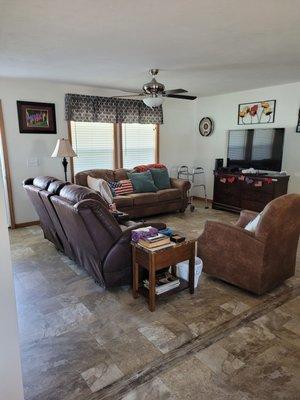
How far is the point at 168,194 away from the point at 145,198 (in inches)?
21.3

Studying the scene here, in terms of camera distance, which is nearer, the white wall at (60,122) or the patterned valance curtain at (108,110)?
the white wall at (60,122)

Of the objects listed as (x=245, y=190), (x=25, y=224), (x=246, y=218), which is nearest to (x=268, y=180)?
(x=245, y=190)

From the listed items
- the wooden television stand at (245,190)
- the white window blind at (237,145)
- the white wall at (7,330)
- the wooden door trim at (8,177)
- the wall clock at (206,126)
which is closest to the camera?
the white wall at (7,330)

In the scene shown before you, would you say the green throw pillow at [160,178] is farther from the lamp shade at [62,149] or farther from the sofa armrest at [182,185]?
the lamp shade at [62,149]

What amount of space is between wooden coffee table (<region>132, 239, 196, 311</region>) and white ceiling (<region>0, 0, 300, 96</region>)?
6.12 feet

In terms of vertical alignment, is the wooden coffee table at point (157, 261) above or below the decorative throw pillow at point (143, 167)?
below

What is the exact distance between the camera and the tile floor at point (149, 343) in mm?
1732

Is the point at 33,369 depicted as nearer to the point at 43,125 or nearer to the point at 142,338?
the point at 142,338

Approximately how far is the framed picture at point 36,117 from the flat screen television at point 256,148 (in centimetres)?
357

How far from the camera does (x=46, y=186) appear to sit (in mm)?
3277

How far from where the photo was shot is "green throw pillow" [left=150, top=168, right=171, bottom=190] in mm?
5777

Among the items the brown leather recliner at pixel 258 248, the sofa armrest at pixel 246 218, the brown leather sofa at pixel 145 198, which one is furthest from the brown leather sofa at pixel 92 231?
the brown leather sofa at pixel 145 198

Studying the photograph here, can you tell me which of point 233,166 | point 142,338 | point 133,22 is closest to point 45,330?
point 142,338

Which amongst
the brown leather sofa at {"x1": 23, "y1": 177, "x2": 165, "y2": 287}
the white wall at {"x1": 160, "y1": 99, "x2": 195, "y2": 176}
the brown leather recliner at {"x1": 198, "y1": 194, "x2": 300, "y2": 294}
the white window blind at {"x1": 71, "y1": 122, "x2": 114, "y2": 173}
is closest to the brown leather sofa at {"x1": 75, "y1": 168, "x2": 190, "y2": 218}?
the white window blind at {"x1": 71, "y1": 122, "x2": 114, "y2": 173}
